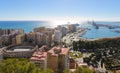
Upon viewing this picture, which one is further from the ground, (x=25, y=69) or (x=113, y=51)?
(x=25, y=69)

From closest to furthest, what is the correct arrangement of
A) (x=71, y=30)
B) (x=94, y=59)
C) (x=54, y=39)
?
(x=94, y=59) → (x=54, y=39) → (x=71, y=30)

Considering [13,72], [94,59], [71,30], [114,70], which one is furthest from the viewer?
[71,30]

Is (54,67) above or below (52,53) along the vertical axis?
below

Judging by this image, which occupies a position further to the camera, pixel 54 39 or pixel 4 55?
pixel 54 39

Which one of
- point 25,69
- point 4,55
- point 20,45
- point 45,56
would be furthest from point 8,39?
point 25,69

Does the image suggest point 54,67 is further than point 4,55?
No

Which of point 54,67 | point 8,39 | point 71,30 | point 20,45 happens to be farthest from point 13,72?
point 71,30

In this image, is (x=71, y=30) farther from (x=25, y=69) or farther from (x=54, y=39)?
(x=25, y=69)

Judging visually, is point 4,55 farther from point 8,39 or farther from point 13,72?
point 13,72

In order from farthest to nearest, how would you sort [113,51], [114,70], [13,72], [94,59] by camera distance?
[113,51], [94,59], [114,70], [13,72]
